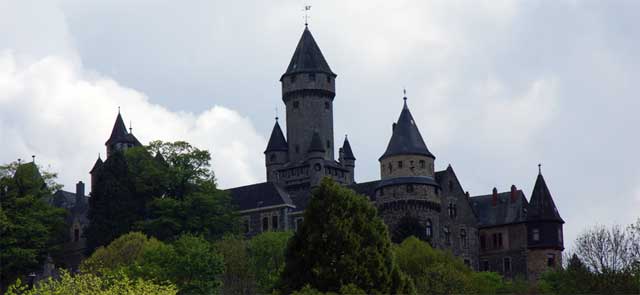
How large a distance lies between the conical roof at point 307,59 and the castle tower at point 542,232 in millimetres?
22943

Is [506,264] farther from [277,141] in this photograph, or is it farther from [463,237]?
[277,141]

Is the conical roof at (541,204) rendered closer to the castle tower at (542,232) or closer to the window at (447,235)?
the castle tower at (542,232)

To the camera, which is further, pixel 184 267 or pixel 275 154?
pixel 275 154

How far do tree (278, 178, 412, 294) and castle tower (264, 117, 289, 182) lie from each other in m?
63.1

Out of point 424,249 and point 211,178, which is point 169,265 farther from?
point 211,178

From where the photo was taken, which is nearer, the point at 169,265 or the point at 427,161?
the point at 169,265

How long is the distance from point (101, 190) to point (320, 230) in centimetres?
5096

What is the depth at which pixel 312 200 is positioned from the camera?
2260 inches

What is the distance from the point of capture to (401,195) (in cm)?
10394

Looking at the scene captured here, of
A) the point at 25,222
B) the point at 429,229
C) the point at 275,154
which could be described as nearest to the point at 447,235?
the point at 429,229

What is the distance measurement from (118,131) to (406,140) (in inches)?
1413

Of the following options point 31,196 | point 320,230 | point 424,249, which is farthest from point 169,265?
point 31,196

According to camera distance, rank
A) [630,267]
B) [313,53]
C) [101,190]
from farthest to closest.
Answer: [313,53] < [101,190] < [630,267]

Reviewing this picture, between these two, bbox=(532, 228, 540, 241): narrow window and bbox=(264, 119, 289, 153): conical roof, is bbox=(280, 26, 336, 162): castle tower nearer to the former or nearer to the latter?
bbox=(264, 119, 289, 153): conical roof
